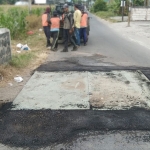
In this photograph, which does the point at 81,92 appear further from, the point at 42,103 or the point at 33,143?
the point at 33,143

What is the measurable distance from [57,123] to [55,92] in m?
1.64

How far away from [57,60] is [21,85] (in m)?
3.12

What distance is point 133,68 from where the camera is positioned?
8398mm

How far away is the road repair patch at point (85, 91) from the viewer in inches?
209

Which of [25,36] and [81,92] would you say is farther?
[25,36]

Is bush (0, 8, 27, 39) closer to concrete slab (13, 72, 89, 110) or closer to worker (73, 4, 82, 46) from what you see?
worker (73, 4, 82, 46)

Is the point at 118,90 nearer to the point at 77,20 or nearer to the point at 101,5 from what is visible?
the point at 77,20

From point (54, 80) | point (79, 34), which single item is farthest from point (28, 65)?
point (79, 34)

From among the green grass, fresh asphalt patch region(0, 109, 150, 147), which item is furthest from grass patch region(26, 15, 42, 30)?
fresh asphalt patch region(0, 109, 150, 147)

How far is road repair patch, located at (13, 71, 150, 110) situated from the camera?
530cm

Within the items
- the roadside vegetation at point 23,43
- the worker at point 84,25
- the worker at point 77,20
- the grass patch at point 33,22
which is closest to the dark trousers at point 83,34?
the worker at point 84,25

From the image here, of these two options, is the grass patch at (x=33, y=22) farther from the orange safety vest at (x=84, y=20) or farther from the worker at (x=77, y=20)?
the worker at (x=77, y=20)

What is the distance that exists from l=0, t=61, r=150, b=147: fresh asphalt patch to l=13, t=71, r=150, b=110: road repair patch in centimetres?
24

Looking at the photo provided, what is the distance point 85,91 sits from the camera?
6164 mm
